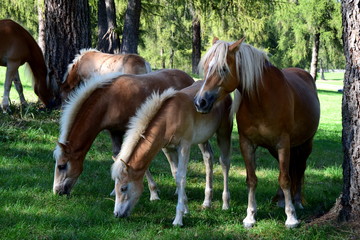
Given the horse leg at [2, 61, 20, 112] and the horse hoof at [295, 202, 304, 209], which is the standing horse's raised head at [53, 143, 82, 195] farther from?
the horse leg at [2, 61, 20, 112]

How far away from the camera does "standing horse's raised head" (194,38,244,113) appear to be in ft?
15.9

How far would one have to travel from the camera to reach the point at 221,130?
627cm

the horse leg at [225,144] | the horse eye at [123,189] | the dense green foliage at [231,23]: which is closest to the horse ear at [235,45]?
the horse leg at [225,144]

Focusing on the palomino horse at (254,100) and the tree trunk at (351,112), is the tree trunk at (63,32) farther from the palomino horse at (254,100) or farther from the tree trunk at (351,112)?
the tree trunk at (351,112)

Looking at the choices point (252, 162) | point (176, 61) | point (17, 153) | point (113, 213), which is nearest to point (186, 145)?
point (252, 162)

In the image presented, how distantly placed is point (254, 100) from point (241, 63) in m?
0.43

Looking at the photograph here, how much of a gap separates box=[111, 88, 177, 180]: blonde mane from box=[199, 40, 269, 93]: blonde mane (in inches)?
27.5

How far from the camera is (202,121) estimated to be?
18.9ft

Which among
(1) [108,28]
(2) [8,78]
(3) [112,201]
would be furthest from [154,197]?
(1) [108,28]

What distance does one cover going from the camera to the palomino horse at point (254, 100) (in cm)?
490

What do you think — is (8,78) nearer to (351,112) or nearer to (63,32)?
(63,32)

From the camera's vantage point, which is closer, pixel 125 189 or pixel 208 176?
pixel 125 189

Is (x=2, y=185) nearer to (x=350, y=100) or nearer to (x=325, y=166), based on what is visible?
(x=350, y=100)

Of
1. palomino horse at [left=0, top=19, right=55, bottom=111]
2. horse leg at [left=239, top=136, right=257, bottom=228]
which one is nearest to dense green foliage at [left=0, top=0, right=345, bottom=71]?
palomino horse at [left=0, top=19, right=55, bottom=111]
